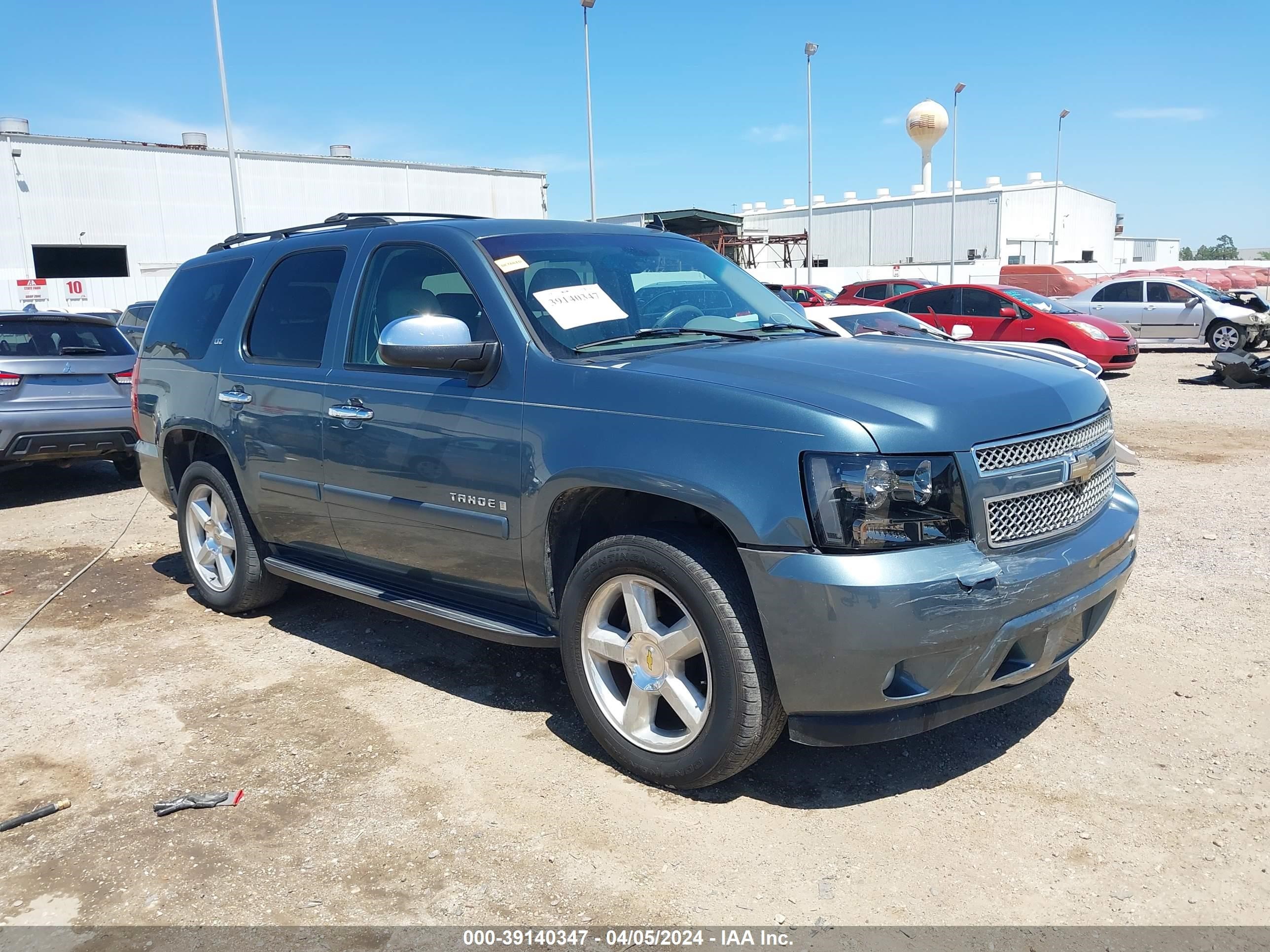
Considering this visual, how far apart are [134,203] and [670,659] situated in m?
37.7

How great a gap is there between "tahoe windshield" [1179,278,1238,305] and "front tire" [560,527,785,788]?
71.1 ft

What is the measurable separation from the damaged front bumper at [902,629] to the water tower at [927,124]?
2637 inches

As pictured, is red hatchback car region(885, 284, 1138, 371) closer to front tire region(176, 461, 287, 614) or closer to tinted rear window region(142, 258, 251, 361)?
tinted rear window region(142, 258, 251, 361)

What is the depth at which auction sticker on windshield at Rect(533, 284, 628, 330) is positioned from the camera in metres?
3.79

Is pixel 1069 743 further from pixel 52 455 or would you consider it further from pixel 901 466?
pixel 52 455

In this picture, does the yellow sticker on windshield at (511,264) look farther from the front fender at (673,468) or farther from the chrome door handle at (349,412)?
the chrome door handle at (349,412)

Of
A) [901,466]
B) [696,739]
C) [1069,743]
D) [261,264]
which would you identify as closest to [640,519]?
[696,739]

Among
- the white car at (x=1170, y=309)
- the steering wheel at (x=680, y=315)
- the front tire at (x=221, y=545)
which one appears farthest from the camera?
the white car at (x=1170, y=309)

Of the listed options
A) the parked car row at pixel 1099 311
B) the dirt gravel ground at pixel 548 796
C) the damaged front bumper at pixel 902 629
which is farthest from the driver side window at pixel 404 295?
the parked car row at pixel 1099 311

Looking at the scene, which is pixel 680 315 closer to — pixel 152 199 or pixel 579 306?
pixel 579 306

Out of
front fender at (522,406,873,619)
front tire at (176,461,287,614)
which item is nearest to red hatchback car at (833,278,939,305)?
front tire at (176,461,287,614)

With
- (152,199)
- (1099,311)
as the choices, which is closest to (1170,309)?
(1099,311)

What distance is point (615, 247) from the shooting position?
4.38 meters

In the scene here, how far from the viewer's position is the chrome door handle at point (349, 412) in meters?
4.16
